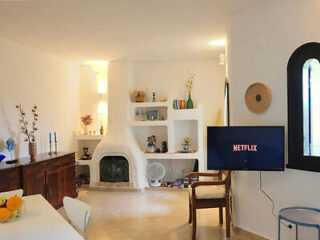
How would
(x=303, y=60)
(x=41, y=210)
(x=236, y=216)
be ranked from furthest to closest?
1. (x=236, y=216)
2. (x=303, y=60)
3. (x=41, y=210)

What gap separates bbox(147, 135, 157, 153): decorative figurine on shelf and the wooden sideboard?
1.56m

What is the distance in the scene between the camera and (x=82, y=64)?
616 cm

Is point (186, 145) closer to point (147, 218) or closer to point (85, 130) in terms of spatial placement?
point (147, 218)

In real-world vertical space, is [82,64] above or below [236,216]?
above

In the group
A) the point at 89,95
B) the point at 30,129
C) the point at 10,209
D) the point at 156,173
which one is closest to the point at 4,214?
the point at 10,209

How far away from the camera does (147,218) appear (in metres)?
3.94

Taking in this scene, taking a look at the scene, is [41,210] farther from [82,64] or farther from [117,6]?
[82,64]

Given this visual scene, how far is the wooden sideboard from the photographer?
3.51 m

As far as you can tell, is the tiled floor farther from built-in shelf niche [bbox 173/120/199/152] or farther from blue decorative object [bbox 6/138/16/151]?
blue decorative object [bbox 6/138/16/151]

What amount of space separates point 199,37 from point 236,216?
101 inches

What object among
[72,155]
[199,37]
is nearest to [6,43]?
[72,155]

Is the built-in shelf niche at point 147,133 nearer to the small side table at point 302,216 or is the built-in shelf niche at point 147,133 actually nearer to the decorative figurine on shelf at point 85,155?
the decorative figurine on shelf at point 85,155

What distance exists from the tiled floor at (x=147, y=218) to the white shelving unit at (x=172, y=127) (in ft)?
2.46

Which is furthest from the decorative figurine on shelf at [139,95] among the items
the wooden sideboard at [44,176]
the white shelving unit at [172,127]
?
the wooden sideboard at [44,176]
